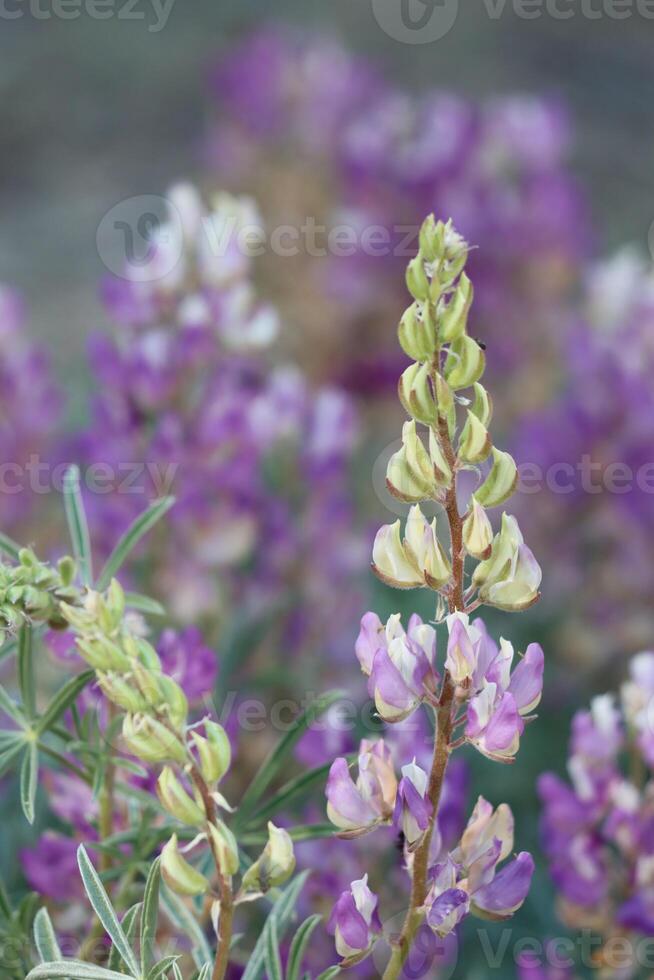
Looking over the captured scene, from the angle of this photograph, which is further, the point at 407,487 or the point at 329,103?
the point at 329,103

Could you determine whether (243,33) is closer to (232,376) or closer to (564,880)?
(232,376)

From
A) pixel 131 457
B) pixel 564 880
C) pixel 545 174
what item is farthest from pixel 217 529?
pixel 545 174

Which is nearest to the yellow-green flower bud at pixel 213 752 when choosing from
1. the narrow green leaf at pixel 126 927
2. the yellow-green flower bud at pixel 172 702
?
the yellow-green flower bud at pixel 172 702

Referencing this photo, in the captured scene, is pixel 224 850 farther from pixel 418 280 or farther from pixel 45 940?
pixel 418 280

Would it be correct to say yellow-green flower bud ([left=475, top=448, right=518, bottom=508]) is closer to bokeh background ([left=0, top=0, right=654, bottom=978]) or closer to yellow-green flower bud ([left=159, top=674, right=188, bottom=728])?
yellow-green flower bud ([left=159, top=674, right=188, bottom=728])

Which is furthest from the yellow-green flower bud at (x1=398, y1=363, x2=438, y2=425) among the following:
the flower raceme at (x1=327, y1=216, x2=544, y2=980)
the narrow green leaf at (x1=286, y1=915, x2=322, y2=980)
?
the narrow green leaf at (x1=286, y1=915, x2=322, y2=980)

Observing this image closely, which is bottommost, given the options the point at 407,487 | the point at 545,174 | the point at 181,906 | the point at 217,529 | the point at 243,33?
the point at 181,906

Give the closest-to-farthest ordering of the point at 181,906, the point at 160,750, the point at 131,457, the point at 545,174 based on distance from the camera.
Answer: the point at 160,750
the point at 181,906
the point at 131,457
the point at 545,174
